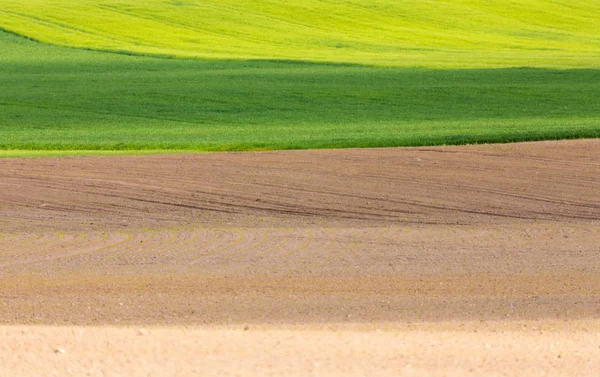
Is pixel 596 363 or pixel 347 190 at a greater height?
pixel 596 363

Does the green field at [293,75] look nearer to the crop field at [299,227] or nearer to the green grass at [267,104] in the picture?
the green grass at [267,104]

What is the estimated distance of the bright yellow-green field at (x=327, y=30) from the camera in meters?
43.1

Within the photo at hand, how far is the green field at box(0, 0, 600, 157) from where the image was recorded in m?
22.3

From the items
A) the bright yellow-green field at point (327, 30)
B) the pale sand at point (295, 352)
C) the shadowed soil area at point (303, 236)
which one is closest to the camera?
the pale sand at point (295, 352)

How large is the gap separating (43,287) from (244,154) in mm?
8654

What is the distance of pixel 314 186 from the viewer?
14.4m

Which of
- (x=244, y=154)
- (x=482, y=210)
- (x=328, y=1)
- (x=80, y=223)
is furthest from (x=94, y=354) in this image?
(x=328, y=1)

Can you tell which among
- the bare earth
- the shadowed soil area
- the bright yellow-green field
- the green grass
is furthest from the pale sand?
the bright yellow-green field

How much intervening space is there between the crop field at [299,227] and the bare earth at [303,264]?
32 mm

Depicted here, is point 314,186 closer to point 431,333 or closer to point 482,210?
point 482,210

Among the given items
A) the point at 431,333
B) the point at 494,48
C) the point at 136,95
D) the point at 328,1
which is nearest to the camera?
the point at 431,333

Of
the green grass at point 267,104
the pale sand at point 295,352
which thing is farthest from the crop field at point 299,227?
the green grass at point 267,104

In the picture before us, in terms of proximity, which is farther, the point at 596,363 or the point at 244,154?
the point at 244,154

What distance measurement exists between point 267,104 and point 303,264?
19.0m
